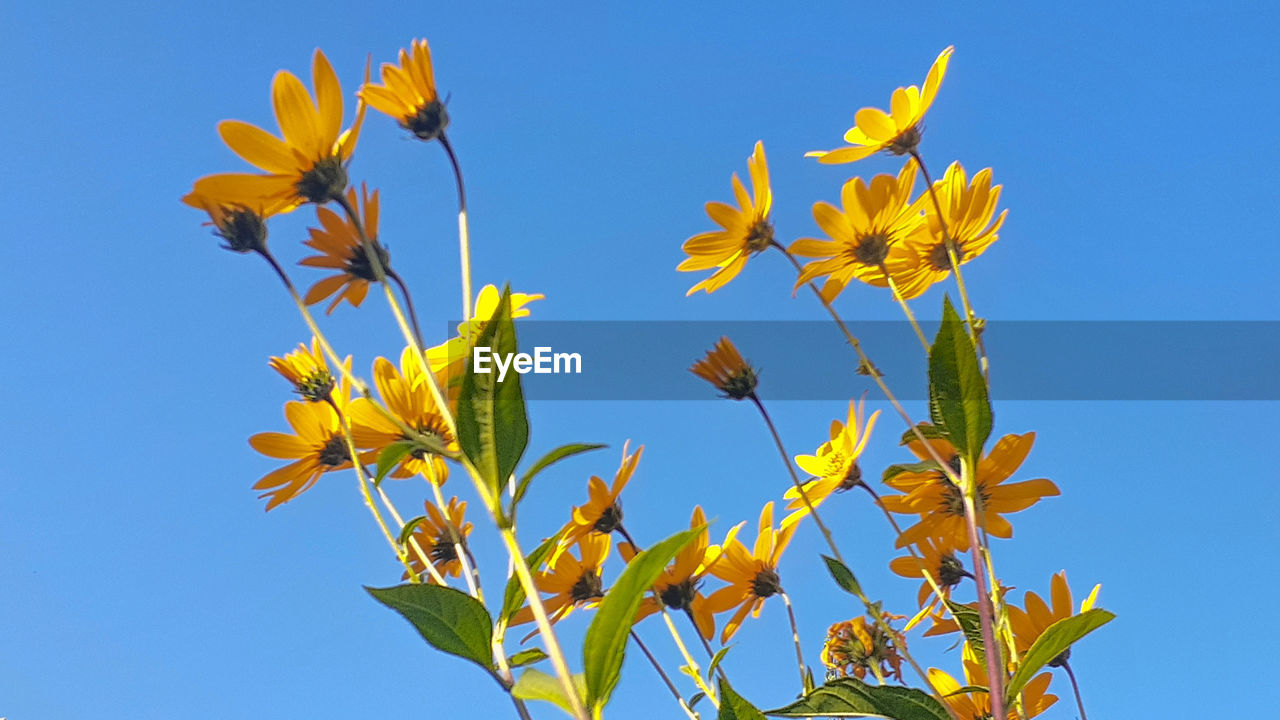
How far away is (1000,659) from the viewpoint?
915mm

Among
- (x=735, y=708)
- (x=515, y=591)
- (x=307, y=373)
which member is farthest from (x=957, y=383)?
(x=307, y=373)

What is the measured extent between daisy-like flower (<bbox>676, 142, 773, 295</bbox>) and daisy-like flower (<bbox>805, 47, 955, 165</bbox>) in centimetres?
9

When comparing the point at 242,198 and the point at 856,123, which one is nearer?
the point at 242,198

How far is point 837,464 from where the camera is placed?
1423mm

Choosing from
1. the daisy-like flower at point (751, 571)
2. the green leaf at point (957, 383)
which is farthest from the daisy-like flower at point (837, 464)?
the green leaf at point (957, 383)

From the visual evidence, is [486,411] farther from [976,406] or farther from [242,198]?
[976,406]

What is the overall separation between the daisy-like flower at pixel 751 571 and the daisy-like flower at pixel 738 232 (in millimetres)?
401

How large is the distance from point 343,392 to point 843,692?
77 cm

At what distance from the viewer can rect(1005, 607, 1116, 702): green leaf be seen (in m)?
0.90

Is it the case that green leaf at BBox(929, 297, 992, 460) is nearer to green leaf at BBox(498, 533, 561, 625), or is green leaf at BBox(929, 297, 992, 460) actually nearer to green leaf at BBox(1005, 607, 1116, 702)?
green leaf at BBox(1005, 607, 1116, 702)

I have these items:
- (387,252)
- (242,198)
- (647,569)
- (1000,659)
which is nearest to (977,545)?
(1000,659)

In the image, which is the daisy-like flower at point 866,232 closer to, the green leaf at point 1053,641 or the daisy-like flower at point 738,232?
the daisy-like flower at point 738,232

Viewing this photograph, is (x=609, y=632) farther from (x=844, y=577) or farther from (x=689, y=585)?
(x=689, y=585)

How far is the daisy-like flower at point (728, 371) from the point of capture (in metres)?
1.40
